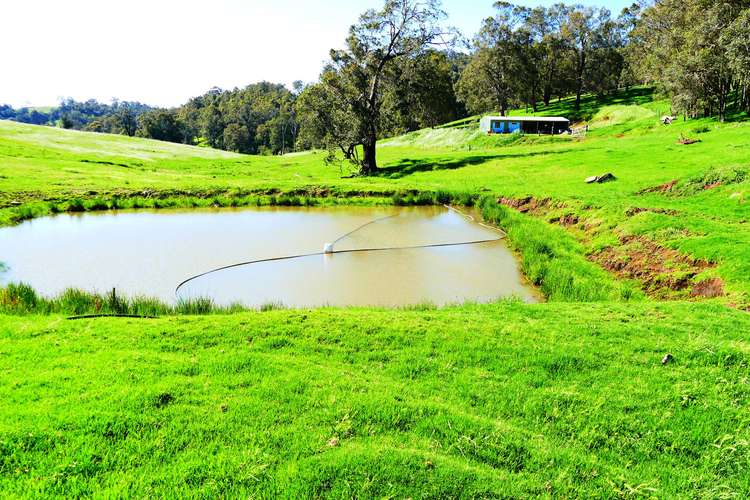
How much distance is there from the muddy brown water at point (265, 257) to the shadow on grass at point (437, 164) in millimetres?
15215

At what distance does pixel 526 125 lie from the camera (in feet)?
196

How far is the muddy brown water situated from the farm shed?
3965 cm

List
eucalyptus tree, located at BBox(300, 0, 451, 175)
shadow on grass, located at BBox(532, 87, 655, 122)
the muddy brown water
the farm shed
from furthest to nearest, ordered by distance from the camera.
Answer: shadow on grass, located at BBox(532, 87, 655, 122) → the farm shed → eucalyptus tree, located at BBox(300, 0, 451, 175) → the muddy brown water

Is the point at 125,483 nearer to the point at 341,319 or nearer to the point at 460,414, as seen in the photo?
the point at 460,414

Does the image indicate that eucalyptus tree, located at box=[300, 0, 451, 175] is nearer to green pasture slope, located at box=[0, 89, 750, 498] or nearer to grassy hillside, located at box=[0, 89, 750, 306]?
grassy hillside, located at box=[0, 89, 750, 306]

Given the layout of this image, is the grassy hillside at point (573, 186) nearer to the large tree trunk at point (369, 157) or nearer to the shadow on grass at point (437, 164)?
the shadow on grass at point (437, 164)

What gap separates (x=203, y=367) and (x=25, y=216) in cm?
2230

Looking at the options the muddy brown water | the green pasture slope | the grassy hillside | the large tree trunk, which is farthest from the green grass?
the large tree trunk

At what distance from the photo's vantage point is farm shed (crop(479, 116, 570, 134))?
59.1 metres

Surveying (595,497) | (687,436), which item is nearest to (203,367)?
(595,497)

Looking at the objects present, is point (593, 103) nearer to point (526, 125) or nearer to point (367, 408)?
point (526, 125)

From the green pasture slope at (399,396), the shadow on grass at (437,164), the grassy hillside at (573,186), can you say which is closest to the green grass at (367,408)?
the green pasture slope at (399,396)

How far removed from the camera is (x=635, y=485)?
15.3 ft

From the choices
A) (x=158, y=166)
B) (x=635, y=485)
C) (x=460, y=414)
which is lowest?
(x=635, y=485)
